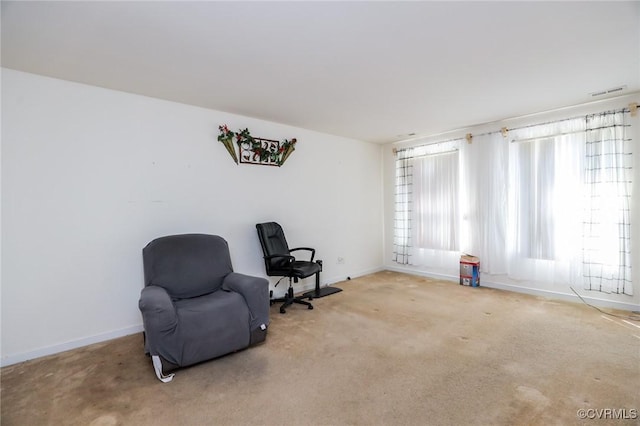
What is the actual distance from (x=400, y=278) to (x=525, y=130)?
2.88m

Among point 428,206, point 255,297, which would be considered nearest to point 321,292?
point 255,297

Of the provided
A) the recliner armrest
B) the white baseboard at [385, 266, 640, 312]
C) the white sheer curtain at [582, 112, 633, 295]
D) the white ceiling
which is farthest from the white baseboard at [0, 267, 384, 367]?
the white sheer curtain at [582, 112, 633, 295]

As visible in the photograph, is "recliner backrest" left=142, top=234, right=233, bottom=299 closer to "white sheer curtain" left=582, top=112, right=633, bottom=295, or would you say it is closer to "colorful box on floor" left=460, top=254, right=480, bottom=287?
"colorful box on floor" left=460, top=254, right=480, bottom=287

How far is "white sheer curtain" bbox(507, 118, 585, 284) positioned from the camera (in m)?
3.62

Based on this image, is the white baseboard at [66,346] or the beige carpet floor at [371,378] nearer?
the beige carpet floor at [371,378]

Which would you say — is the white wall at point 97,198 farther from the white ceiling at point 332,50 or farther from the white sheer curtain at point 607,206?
the white sheer curtain at point 607,206

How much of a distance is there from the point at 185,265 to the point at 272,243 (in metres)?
1.20

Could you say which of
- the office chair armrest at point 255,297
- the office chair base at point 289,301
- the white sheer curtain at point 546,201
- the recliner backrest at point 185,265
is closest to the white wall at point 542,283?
the white sheer curtain at point 546,201

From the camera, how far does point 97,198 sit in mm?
2805

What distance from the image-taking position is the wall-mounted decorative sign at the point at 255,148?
3593 mm

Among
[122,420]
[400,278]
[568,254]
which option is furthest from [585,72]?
[122,420]

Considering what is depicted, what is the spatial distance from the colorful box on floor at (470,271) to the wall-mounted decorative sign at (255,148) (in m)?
3.16

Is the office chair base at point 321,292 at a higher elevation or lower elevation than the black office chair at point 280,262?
lower

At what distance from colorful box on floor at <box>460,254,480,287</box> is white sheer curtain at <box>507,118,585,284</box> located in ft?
1.39
